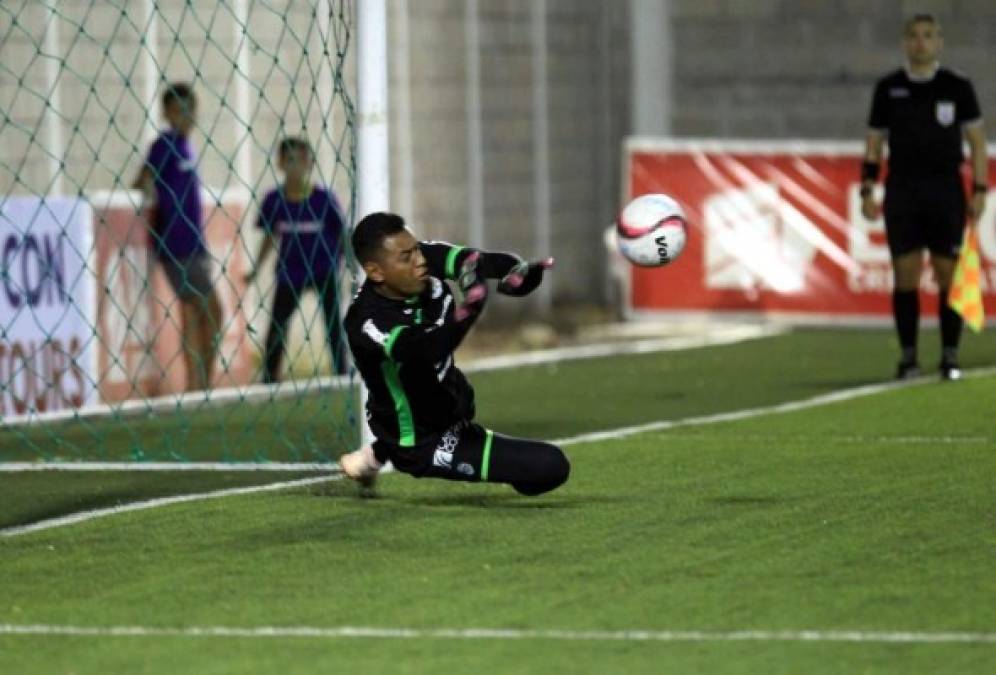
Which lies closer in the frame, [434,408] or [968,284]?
[434,408]

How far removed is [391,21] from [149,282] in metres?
4.84

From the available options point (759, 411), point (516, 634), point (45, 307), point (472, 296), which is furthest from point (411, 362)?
point (45, 307)

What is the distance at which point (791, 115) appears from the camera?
20781 millimetres

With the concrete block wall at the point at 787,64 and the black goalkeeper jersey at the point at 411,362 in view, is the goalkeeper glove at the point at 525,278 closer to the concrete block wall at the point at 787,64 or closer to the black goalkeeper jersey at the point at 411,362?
the black goalkeeper jersey at the point at 411,362

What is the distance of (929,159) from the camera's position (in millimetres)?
14047

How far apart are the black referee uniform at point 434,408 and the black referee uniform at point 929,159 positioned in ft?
17.6

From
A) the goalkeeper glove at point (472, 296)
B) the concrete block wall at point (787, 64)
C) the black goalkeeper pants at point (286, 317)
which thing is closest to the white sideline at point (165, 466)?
the goalkeeper glove at point (472, 296)

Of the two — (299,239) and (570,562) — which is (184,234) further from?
(570,562)

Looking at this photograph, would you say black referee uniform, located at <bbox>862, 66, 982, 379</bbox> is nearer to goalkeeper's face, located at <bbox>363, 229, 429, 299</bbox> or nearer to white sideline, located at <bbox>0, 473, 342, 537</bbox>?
white sideline, located at <bbox>0, 473, 342, 537</bbox>

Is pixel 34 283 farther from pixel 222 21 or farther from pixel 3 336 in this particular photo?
pixel 222 21

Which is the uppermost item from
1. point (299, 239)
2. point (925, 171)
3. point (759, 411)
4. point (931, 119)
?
point (931, 119)

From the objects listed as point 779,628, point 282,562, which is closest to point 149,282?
point 282,562

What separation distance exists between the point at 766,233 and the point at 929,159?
436 cm

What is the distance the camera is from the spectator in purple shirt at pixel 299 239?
14.7 m
